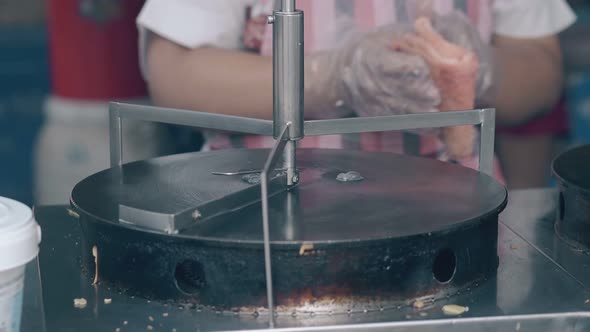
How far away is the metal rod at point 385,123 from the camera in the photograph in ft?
3.36

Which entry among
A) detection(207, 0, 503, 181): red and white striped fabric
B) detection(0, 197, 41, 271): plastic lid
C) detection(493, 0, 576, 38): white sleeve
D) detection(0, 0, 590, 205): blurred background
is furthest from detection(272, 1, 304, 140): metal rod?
detection(0, 0, 590, 205): blurred background

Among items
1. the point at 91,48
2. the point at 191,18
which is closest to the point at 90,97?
the point at 91,48

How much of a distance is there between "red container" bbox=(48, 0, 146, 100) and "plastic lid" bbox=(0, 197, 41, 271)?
154 cm

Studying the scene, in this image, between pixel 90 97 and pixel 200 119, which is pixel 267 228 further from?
pixel 90 97

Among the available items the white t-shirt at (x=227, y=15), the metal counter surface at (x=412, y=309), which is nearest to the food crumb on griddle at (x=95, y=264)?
the metal counter surface at (x=412, y=309)

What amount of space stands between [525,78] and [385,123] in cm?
89

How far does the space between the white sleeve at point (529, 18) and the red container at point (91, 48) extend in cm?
101

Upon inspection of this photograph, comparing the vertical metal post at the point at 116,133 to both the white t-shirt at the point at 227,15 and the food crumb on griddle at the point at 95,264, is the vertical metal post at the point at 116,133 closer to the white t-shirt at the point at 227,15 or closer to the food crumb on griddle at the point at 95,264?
the food crumb on griddle at the point at 95,264

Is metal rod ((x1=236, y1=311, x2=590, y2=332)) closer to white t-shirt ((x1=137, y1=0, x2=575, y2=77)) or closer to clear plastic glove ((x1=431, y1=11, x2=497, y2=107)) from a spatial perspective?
clear plastic glove ((x1=431, y1=11, x2=497, y2=107))

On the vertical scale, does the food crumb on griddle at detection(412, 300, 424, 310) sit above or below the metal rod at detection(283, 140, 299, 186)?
below

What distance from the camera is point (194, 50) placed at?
170 centimetres

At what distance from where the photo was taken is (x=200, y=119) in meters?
1.06

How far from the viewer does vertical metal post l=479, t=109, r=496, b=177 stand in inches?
43.1

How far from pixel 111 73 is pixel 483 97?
1097mm
